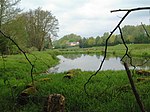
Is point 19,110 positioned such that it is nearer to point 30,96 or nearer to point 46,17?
point 30,96

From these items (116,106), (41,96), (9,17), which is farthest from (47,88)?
(9,17)

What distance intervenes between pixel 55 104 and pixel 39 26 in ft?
174

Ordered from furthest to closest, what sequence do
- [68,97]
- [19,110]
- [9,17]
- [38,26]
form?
[38,26], [9,17], [68,97], [19,110]

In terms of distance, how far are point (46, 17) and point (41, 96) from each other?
51.3 m

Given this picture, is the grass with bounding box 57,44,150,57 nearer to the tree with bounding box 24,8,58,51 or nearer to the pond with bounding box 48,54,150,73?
the pond with bounding box 48,54,150,73

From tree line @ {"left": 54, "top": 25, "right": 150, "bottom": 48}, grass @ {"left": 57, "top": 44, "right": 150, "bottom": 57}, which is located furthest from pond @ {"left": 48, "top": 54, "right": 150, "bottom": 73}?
tree line @ {"left": 54, "top": 25, "right": 150, "bottom": 48}

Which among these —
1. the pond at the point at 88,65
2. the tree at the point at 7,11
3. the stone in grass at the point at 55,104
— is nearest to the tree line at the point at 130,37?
the stone in grass at the point at 55,104

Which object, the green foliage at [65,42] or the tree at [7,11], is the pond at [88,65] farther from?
the green foliage at [65,42]

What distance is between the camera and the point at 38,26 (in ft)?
188

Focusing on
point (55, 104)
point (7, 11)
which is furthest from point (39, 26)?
point (55, 104)

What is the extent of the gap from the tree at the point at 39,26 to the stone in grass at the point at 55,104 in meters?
52.3

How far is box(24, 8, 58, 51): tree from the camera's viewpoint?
57000 millimetres

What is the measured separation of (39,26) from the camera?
57.1 m

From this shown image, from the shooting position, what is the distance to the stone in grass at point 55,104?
193 inches
